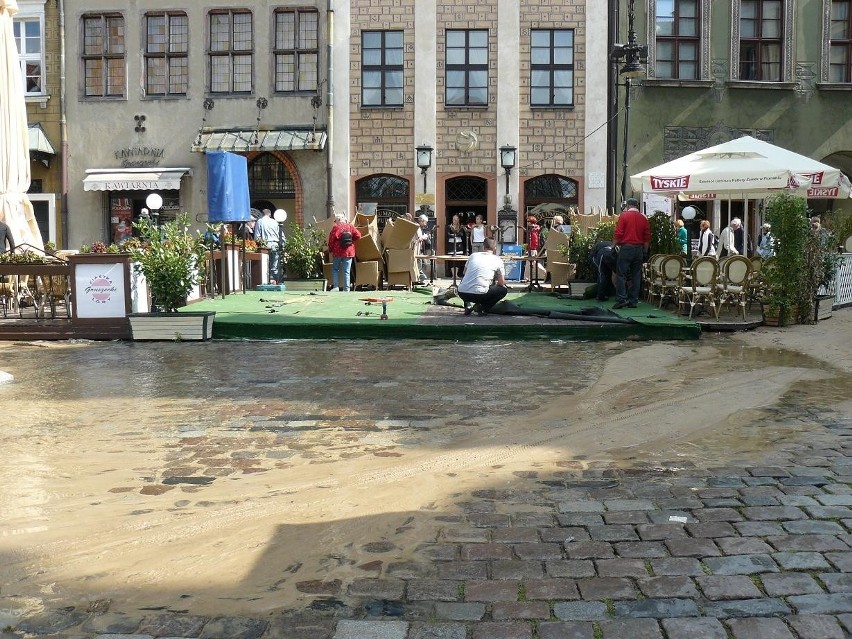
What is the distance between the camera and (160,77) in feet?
89.9

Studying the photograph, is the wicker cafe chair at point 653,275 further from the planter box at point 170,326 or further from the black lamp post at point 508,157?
the black lamp post at point 508,157

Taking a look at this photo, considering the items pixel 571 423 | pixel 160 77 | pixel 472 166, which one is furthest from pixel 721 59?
pixel 571 423

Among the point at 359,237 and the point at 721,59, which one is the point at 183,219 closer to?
the point at 359,237

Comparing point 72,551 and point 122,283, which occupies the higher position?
point 122,283

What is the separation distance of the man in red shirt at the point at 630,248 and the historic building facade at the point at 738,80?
11.8 m

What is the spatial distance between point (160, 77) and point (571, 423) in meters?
22.8

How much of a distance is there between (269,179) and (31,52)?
709cm

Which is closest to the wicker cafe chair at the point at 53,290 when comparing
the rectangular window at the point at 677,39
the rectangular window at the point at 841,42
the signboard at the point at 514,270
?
the signboard at the point at 514,270

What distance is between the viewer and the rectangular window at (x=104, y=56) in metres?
27.4

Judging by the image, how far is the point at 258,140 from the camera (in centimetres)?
2645

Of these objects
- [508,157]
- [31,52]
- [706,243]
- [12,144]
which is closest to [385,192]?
[508,157]

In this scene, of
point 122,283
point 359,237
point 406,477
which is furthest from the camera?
point 359,237

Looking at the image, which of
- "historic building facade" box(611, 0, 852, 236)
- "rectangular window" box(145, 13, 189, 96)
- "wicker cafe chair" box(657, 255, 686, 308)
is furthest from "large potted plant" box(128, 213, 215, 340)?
"historic building facade" box(611, 0, 852, 236)

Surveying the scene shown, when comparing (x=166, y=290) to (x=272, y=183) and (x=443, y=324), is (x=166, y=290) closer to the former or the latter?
(x=443, y=324)
